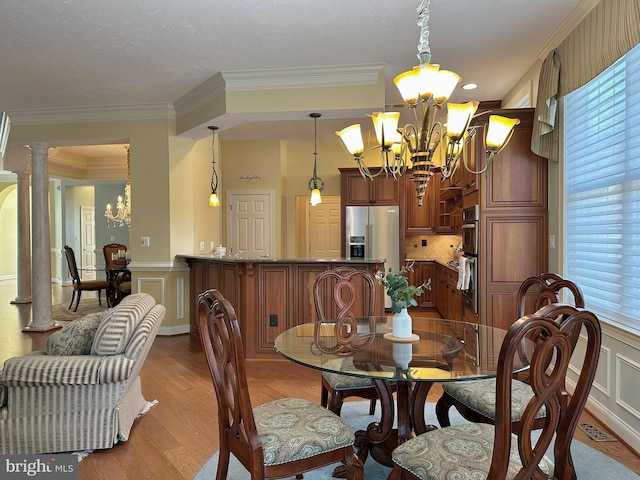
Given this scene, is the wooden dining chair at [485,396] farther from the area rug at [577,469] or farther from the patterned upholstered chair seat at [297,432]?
the patterned upholstered chair seat at [297,432]

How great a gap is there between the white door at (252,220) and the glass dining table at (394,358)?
186 inches

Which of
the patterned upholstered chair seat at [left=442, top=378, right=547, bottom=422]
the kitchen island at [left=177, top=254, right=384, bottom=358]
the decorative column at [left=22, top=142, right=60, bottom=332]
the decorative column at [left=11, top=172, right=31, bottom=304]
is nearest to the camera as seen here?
the patterned upholstered chair seat at [left=442, top=378, right=547, bottom=422]

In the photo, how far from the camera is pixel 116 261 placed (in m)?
6.83

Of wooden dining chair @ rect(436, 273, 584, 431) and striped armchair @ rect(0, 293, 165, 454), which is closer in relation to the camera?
wooden dining chair @ rect(436, 273, 584, 431)

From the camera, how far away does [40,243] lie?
5.49m

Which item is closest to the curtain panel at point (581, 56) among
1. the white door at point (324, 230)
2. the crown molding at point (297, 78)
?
the crown molding at point (297, 78)

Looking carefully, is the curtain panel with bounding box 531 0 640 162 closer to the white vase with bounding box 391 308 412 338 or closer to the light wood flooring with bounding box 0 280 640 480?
the white vase with bounding box 391 308 412 338

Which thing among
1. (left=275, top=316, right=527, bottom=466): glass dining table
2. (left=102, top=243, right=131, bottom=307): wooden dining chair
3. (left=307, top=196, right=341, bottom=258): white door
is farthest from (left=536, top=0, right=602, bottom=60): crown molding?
(left=102, top=243, right=131, bottom=307): wooden dining chair

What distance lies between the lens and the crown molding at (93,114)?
518cm

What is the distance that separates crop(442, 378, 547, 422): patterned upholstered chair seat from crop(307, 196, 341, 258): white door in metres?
5.54

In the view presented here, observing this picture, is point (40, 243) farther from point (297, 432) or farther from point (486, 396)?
point (486, 396)

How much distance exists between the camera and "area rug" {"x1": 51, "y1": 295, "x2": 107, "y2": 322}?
638 centimetres

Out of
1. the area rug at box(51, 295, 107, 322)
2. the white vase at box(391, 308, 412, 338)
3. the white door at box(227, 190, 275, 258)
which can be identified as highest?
the white door at box(227, 190, 275, 258)

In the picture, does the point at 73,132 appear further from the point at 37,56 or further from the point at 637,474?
the point at 637,474
